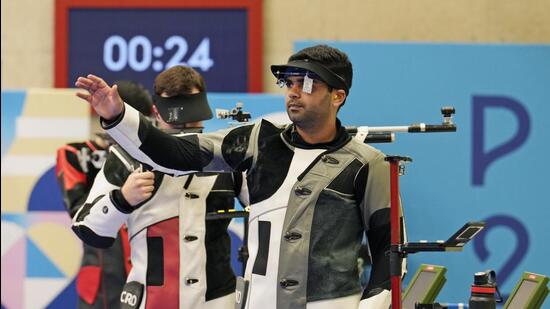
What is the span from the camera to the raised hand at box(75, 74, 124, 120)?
136 inches

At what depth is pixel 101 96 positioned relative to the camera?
3.48 meters

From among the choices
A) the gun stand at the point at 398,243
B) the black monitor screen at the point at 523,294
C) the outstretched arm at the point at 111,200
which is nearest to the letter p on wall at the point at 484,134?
the black monitor screen at the point at 523,294

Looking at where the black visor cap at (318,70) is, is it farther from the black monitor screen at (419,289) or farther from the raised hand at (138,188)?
the black monitor screen at (419,289)

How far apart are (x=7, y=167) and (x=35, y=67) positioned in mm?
951

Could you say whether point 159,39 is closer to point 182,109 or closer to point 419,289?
point 419,289

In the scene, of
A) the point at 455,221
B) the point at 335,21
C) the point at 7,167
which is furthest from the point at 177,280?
the point at 335,21

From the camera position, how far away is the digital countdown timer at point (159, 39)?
8.55m

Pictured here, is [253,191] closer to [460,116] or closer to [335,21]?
[460,116]

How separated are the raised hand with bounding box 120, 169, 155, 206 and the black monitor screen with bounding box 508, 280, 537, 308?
1792 mm

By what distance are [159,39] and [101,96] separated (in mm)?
5145

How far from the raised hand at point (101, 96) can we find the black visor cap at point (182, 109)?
1.42m

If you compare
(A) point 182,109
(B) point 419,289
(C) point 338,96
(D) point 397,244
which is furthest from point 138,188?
(B) point 419,289

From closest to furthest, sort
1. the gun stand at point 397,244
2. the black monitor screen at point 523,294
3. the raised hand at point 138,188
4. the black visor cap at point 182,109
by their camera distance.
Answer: the gun stand at point 397,244
the raised hand at point 138,188
the black visor cap at point 182,109
the black monitor screen at point 523,294

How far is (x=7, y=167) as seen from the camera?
8.17 m
